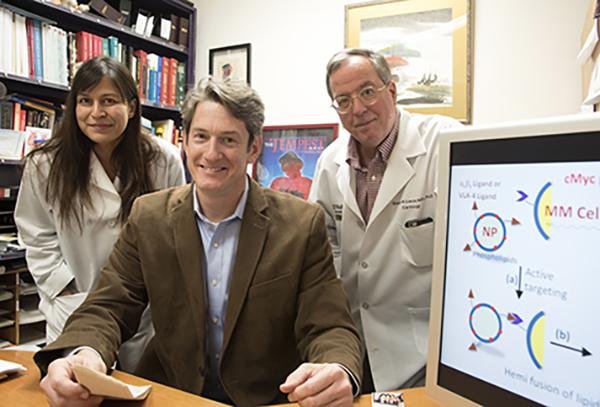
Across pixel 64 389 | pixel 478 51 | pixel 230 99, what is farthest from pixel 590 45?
pixel 64 389

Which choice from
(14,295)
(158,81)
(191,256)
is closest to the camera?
(191,256)

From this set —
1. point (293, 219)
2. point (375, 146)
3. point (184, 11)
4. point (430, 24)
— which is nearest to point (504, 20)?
point (430, 24)

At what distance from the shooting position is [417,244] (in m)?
1.49

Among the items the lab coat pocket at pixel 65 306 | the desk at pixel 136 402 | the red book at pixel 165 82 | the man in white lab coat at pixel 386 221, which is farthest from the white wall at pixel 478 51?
the desk at pixel 136 402

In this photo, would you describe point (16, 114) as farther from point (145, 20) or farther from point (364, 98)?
point (364, 98)

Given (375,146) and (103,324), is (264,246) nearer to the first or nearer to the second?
(103,324)

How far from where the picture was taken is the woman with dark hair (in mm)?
1659

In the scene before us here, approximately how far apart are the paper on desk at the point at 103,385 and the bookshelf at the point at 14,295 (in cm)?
184

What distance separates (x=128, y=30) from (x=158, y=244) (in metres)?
2.21

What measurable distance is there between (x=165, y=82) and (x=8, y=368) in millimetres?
2573

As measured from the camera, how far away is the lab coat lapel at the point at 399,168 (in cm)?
153

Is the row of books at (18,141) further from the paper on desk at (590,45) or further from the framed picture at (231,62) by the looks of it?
the paper on desk at (590,45)

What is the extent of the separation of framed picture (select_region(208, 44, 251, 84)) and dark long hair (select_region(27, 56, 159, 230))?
1651mm

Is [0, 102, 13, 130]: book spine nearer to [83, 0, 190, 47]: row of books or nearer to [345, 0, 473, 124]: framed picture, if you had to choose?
[83, 0, 190, 47]: row of books
